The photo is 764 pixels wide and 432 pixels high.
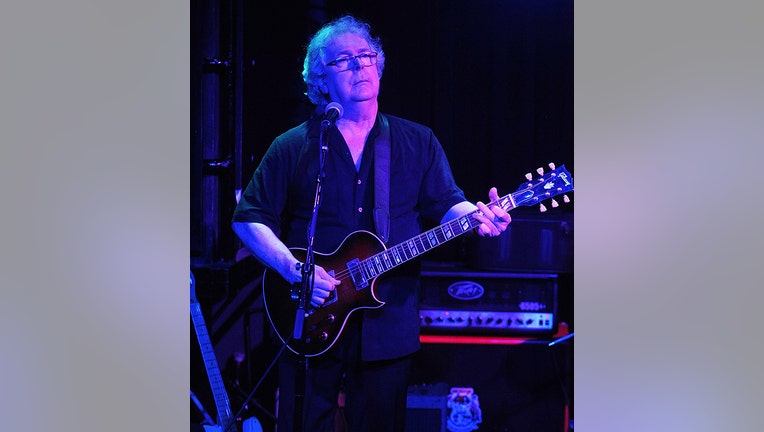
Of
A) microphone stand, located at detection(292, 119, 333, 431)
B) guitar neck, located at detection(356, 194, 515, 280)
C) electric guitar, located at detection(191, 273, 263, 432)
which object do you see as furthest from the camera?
electric guitar, located at detection(191, 273, 263, 432)

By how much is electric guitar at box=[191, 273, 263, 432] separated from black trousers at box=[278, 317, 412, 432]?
0.29 m

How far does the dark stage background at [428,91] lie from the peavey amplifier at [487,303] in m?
0.09

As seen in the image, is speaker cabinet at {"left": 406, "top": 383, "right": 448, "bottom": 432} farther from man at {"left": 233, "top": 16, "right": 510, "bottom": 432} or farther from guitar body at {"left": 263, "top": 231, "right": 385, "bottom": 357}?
guitar body at {"left": 263, "top": 231, "right": 385, "bottom": 357}

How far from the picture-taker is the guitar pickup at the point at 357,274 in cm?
297

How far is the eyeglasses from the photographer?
3094mm

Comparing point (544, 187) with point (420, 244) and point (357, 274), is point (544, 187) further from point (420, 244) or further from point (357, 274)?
point (357, 274)

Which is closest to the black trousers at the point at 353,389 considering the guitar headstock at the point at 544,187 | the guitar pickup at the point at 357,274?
the guitar pickup at the point at 357,274

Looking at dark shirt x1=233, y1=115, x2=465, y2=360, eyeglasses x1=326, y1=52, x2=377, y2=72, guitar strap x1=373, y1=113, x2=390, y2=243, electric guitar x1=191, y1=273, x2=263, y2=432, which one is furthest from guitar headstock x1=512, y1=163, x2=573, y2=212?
electric guitar x1=191, y1=273, x2=263, y2=432

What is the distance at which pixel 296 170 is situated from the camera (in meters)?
3.13

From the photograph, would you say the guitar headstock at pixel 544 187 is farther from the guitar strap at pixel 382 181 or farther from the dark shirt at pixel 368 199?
the guitar strap at pixel 382 181
